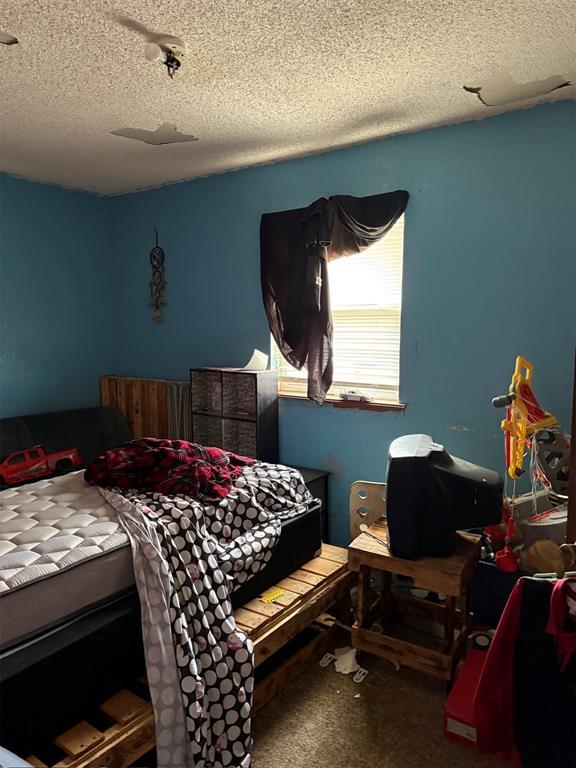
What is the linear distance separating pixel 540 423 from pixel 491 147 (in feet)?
4.71

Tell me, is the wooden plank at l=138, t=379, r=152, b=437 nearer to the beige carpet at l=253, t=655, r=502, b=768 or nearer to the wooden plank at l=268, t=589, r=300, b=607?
the wooden plank at l=268, t=589, r=300, b=607

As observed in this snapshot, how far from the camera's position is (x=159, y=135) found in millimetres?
2930

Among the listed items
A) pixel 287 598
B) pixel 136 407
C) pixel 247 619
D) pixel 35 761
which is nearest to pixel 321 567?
pixel 287 598

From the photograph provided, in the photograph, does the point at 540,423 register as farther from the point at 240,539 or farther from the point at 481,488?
the point at 240,539

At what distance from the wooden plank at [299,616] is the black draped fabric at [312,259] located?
1133 millimetres

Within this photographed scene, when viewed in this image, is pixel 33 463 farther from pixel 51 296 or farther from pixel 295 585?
pixel 295 585

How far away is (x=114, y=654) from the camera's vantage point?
1.76 meters

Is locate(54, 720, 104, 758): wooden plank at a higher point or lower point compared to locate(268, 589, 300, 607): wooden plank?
lower

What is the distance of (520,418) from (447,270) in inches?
37.9

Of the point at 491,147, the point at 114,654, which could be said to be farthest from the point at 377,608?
the point at 491,147

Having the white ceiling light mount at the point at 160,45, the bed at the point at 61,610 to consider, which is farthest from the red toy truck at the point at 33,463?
the white ceiling light mount at the point at 160,45

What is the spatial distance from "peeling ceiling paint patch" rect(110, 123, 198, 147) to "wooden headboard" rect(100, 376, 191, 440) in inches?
64.9

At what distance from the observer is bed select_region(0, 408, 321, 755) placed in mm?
1538

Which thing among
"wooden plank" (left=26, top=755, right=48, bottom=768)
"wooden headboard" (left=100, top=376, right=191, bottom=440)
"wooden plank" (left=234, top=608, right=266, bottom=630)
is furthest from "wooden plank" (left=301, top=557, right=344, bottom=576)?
"wooden headboard" (left=100, top=376, right=191, bottom=440)
